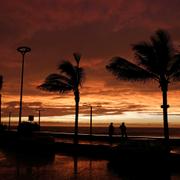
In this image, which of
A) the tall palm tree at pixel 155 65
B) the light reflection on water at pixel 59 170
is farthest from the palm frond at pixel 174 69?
the light reflection on water at pixel 59 170

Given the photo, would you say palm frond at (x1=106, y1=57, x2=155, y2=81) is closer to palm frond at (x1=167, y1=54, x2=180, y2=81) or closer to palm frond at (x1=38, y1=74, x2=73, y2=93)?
palm frond at (x1=167, y1=54, x2=180, y2=81)

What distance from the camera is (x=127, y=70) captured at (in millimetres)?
21891

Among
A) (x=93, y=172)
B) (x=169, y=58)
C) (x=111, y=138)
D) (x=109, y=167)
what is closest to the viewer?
(x=93, y=172)

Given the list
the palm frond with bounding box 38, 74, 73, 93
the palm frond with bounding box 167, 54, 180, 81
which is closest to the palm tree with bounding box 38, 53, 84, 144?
the palm frond with bounding box 38, 74, 73, 93

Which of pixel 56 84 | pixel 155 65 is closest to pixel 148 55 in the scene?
pixel 155 65

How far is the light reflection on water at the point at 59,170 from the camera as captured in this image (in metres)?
13.8

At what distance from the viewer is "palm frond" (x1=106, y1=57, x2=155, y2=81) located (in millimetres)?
→ 21891

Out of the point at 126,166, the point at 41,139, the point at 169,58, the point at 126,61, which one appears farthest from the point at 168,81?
the point at 41,139

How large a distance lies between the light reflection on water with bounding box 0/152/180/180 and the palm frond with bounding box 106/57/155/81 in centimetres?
593

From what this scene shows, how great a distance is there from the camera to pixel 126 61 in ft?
72.1

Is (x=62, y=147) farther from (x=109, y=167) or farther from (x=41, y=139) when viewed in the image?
(x=109, y=167)

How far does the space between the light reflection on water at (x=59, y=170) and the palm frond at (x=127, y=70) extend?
593 cm

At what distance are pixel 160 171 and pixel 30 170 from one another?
5.91 m

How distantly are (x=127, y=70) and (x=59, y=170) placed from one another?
878cm
